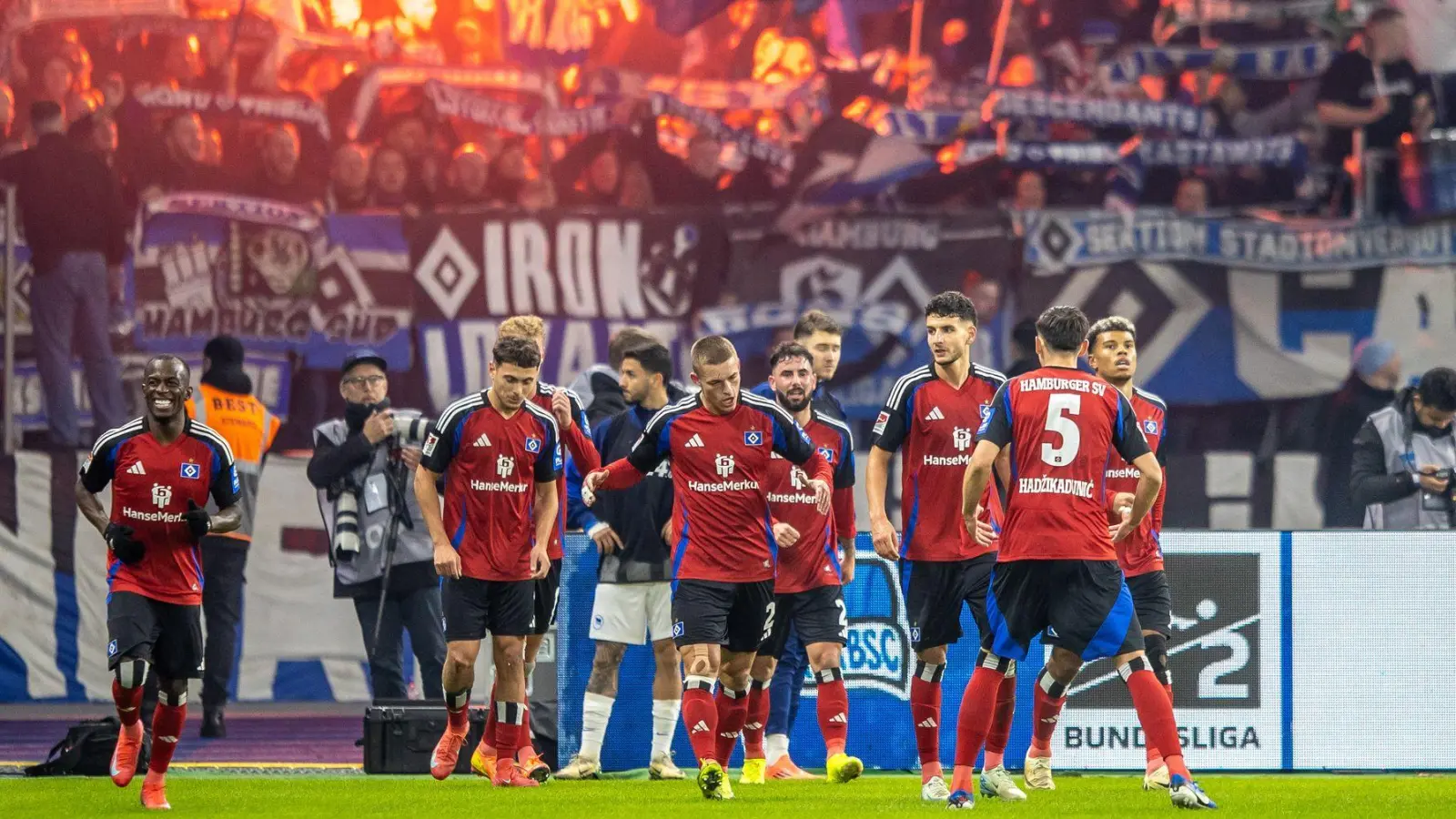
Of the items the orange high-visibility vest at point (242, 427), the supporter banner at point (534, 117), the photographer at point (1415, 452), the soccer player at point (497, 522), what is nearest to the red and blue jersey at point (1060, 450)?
the soccer player at point (497, 522)

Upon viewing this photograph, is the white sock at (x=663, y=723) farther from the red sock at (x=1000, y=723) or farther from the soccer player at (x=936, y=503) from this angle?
the red sock at (x=1000, y=723)

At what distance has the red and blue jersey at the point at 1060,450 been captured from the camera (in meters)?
8.12

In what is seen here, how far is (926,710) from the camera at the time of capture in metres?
9.03

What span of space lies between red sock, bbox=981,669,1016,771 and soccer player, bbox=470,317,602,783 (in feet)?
7.34

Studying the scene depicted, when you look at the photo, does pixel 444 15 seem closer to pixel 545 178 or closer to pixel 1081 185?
pixel 545 178

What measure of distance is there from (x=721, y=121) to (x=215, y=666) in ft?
16.8

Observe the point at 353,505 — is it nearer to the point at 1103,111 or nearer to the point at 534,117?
the point at 534,117

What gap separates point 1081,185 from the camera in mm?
14375

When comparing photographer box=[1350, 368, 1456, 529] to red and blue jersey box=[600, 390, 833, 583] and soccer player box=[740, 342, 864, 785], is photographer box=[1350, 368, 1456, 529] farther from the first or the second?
red and blue jersey box=[600, 390, 833, 583]

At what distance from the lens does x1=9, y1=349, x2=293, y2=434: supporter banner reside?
13.8 metres

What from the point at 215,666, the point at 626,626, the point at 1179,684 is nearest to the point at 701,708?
the point at 626,626

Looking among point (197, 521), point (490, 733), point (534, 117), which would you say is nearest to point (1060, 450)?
point (490, 733)

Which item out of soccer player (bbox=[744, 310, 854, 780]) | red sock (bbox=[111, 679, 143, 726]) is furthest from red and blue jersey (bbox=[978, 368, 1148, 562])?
red sock (bbox=[111, 679, 143, 726])

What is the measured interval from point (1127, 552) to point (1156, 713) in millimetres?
1848
